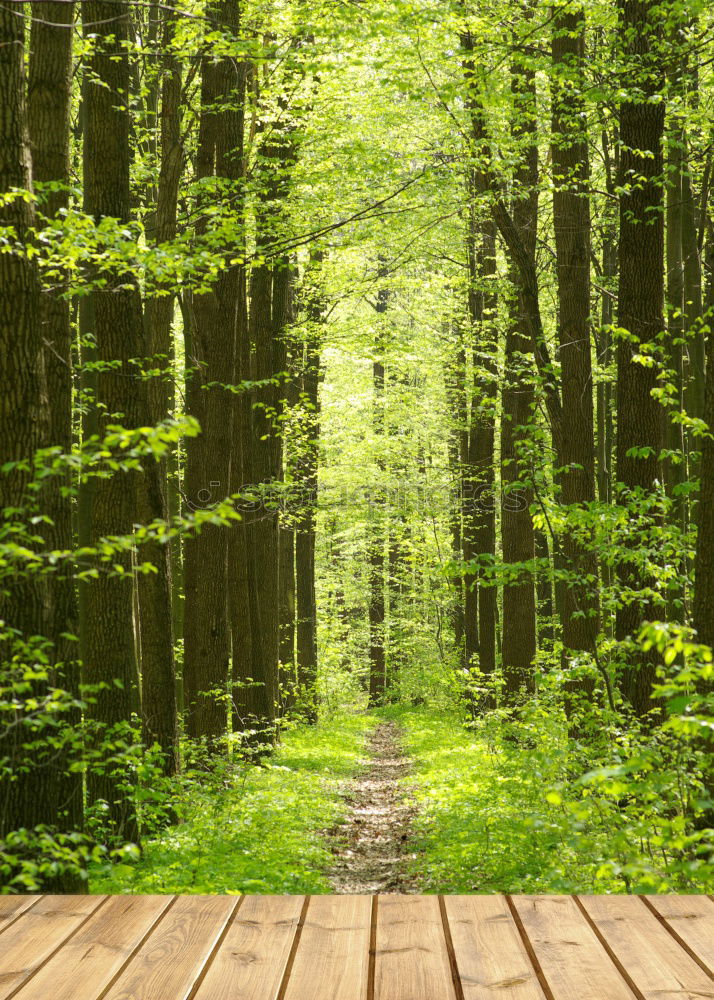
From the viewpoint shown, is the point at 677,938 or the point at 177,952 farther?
Answer: the point at 677,938

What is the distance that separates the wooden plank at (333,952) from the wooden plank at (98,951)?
0.60m

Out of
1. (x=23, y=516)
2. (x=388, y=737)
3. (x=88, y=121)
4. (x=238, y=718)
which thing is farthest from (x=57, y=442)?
(x=388, y=737)

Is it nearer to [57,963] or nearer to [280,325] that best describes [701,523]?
[57,963]

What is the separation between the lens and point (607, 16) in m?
11.4

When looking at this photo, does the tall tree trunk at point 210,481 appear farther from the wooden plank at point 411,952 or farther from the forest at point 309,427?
the wooden plank at point 411,952

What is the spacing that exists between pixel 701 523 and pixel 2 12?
5.68m

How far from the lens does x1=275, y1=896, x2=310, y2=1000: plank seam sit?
2957mm

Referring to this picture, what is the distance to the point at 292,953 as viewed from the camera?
3242mm

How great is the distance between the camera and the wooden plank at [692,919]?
326cm

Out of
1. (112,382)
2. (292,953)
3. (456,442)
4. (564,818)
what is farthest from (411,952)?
(456,442)

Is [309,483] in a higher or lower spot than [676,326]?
lower

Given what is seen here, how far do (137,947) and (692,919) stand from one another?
2075mm

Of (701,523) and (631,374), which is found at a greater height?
(631,374)

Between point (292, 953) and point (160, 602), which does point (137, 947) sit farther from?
point (160, 602)
